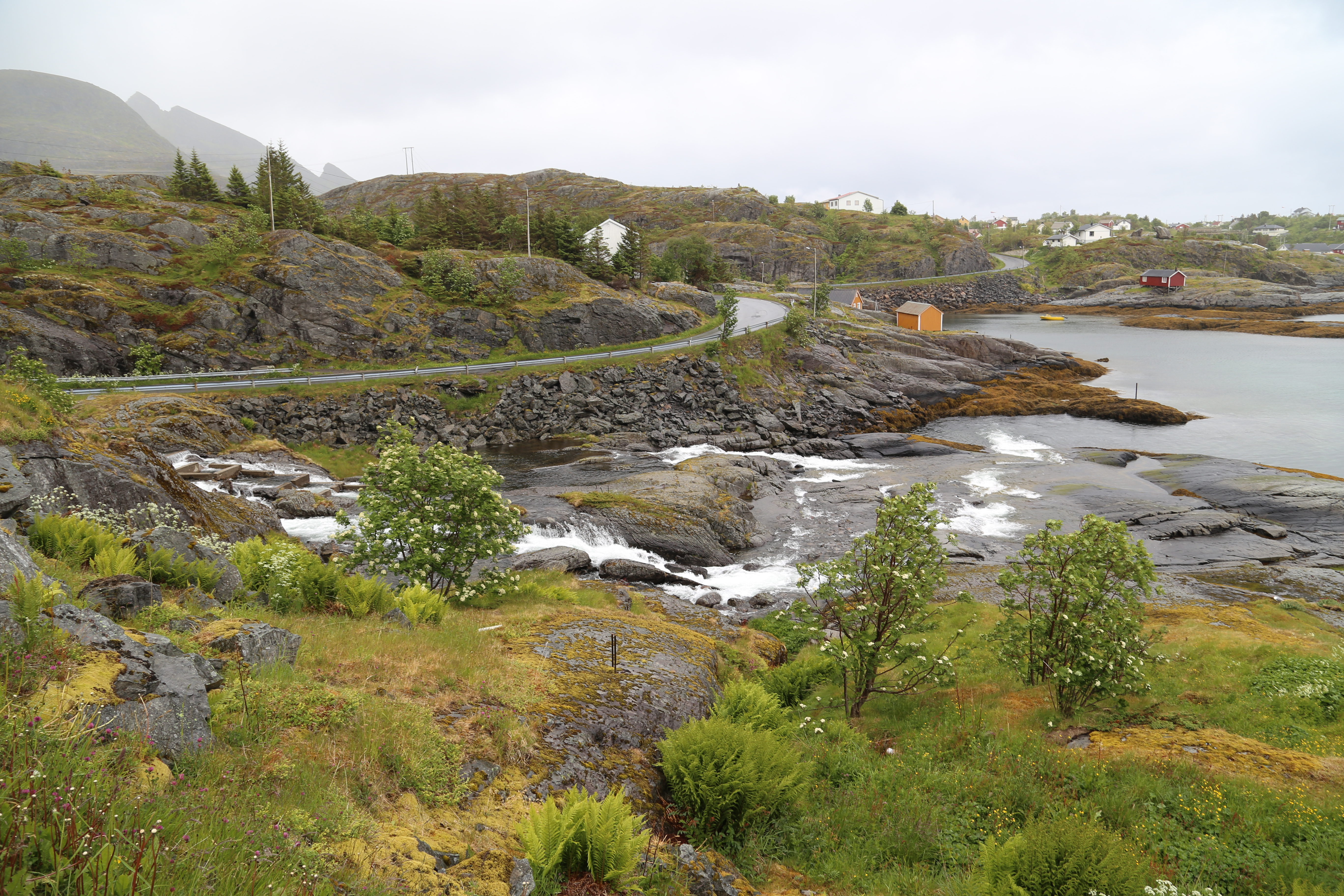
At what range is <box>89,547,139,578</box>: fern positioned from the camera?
971 cm

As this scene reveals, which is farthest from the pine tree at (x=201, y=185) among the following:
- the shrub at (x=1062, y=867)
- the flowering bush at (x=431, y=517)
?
the shrub at (x=1062, y=867)

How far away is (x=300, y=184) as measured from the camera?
202 ft

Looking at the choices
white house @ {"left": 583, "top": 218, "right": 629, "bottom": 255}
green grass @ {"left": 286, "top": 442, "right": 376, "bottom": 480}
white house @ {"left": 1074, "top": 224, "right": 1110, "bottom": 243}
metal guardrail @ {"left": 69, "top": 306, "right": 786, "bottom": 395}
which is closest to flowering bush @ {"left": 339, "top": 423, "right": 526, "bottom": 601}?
green grass @ {"left": 286, "top": 442, "right": 376, "bottom": 480}

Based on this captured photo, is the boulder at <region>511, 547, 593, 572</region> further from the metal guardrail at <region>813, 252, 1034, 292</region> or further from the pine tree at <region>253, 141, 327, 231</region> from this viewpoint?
the metal guardrail at <region>813, 252, 1034, 292</region>

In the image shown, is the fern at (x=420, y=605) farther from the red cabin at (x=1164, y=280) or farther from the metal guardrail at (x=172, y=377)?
the red cabin at (x=1164, y=280)

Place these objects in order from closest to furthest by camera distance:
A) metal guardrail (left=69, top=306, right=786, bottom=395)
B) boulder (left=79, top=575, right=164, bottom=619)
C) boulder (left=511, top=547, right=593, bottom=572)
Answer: boulder (left=79, top=575, right=164, bottom=619) → boulder (left=511, top=547, right=593, bottom=572) → metal guardrail (left=69, top=306, right=786, bottom=395)

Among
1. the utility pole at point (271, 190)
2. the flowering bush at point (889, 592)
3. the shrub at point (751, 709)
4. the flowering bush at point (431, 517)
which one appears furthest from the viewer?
the utility pole at point (271, 190)

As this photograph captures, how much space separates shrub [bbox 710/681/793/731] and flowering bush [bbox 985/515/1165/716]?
4976 mm

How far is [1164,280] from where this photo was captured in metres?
126

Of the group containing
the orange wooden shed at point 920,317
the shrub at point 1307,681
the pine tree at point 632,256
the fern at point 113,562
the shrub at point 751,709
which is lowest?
the shrub at point 1307,681

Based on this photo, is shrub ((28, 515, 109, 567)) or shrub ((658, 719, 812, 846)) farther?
shrub ((28, 515, 109, 567))

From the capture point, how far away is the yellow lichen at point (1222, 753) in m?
9.03

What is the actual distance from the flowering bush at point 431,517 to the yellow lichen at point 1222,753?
12.5 m

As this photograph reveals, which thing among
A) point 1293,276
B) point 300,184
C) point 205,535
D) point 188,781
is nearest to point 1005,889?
point 188,781
